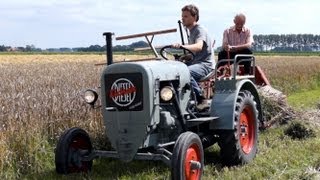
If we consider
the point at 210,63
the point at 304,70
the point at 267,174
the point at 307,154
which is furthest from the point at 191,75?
the point at 304,70

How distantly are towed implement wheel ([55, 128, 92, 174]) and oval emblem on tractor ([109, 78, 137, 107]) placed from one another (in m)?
0.76

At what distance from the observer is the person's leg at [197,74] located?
19.8 feet

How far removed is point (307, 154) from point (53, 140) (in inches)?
142

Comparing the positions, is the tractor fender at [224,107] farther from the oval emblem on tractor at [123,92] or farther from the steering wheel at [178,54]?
the oval emblem on tractor at [123,92]

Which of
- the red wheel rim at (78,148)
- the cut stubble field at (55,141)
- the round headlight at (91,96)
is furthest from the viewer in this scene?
the cut stubble field at (55,141)

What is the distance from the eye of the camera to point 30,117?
21.5 ft

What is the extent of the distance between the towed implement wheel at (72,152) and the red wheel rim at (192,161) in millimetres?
1370

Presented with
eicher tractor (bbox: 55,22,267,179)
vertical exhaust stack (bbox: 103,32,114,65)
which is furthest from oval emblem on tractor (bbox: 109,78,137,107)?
vertical exhaust stack (bbox: 103,32,114,65)

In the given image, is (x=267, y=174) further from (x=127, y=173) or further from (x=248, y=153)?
(x=127, y=173)

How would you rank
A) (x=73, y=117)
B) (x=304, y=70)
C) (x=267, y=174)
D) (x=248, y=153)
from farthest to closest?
1. (x=304, y=70)
2. (x=73, y=117)
3. (x=248, y=153)
4. (x=267, y=174)

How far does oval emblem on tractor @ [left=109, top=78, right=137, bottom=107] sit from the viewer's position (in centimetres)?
517

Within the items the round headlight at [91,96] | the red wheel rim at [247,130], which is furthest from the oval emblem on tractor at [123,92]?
the red wheel rim at [247,130]

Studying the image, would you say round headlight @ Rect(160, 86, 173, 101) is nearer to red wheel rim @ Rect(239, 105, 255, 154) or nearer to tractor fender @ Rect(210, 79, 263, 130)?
tractor fender @ Rect(210, 79, 263, 130)

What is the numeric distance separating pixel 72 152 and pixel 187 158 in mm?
1495
